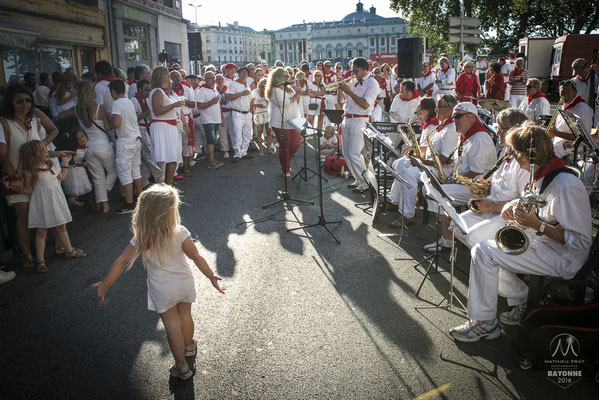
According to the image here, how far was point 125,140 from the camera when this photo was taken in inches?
283

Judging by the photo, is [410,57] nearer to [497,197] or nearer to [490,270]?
[497,197]

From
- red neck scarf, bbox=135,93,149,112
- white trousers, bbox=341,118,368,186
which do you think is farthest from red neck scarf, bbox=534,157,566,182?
red neck scarf, bbox=135,93,149,112

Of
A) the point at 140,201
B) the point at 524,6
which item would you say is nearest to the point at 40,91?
the point at 140,201

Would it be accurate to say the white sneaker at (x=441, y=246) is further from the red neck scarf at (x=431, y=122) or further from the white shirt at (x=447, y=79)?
the white shirt at (x=447, y=79)

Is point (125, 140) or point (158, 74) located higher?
point (158, 74)

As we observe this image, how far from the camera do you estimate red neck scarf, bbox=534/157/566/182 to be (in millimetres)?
3391

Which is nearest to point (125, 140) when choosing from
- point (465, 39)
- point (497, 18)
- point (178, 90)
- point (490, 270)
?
point (178, 90)

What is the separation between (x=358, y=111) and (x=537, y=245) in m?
4.97

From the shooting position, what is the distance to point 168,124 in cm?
768

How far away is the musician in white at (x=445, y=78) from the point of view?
52.9 ft

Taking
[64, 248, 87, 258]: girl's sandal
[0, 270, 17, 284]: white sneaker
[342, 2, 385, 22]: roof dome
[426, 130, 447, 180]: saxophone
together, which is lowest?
[0, 270, 17, 284]: white sneaker

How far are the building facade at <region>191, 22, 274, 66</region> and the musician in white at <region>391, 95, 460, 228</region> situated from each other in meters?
118

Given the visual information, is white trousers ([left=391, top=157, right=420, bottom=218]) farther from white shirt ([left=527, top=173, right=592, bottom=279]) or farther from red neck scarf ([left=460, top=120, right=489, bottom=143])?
white shirt ([left=527, top=173, right=592, bottom=279])

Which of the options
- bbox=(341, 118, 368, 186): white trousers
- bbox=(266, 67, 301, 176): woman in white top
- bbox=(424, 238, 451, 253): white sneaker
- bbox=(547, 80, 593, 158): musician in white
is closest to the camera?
bbox=(424, 238, 451, 253): white sneaker
